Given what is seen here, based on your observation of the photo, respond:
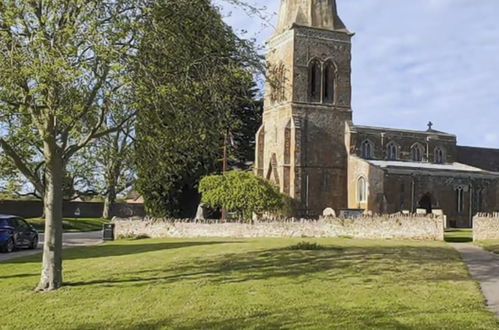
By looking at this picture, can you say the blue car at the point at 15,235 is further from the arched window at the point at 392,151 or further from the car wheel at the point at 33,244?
the arched window at the point at 392,151

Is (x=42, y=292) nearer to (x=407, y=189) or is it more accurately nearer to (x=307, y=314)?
(x=307, y=314)

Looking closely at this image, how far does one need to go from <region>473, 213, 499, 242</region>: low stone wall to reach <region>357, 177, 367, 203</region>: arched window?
1955cm

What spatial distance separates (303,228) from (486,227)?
28.9 ft

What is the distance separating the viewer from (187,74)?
13.7 meters

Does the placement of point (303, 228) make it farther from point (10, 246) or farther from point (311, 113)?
point (311, 113)

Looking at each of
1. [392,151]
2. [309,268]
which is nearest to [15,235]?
[309,268]

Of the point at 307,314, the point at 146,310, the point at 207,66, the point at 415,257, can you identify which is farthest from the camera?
the point at 415,257

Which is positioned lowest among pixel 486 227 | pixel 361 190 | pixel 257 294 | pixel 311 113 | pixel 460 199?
pixel 257 294

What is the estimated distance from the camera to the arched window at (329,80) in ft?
168

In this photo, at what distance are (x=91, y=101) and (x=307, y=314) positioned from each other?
6.55m

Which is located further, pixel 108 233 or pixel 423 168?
pixel 423 168

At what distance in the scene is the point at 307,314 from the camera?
9922 mm

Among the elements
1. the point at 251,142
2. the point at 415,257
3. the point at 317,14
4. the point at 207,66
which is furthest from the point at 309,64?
the point at 207,66

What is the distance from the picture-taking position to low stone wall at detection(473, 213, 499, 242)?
1073 inches
